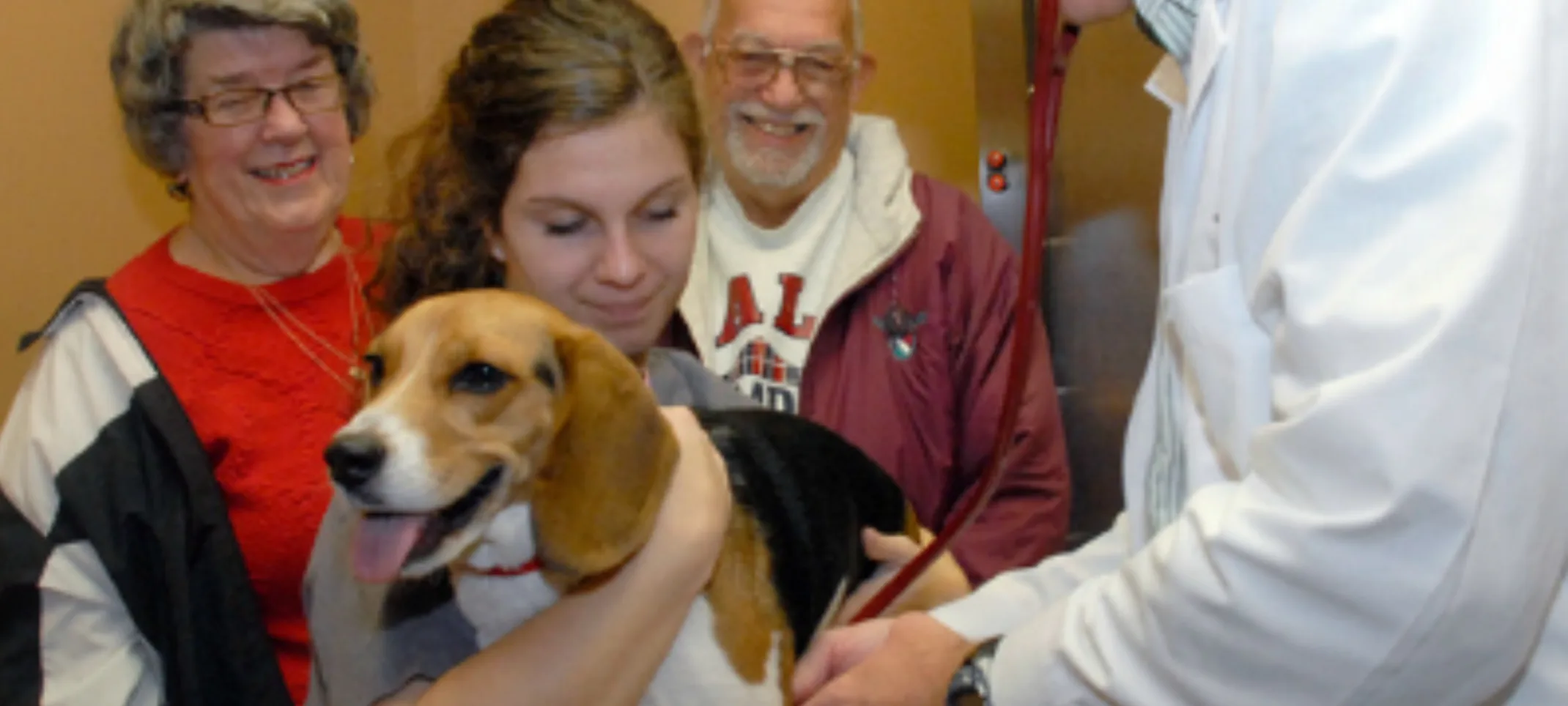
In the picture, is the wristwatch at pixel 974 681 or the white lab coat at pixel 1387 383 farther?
the wristwatch at pixel 974 681

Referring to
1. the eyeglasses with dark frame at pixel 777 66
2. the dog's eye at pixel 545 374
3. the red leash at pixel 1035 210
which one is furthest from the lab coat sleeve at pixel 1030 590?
the eyeglasses with dark frame at pixel 777 66

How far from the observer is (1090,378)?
8.18 feet

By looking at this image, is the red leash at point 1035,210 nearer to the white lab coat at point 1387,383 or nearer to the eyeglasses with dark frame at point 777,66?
the white lab coat at point 1387,383

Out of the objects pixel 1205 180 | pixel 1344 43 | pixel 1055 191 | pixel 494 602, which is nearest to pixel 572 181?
pixel 494 602

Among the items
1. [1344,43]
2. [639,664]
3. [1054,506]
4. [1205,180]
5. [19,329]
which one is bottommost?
[1054,506]

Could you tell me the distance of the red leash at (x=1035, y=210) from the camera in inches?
47.2

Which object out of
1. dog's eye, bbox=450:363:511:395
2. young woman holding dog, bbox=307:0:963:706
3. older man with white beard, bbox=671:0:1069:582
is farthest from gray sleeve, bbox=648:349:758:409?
dog's eye, bbox=450:363:511:395

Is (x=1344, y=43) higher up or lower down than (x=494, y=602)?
higher up

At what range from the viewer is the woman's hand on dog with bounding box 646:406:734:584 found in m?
1.24

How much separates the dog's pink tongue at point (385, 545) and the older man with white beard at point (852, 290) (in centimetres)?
101

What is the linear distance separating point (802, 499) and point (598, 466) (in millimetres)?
363

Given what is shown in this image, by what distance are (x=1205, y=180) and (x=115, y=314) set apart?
1470 millimetres

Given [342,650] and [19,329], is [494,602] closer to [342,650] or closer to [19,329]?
[342,650]

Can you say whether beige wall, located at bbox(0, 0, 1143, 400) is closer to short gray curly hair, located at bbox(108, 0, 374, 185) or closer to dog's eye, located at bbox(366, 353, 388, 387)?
short gray curly hair, located at bbox(108, 0, 374, 185)
